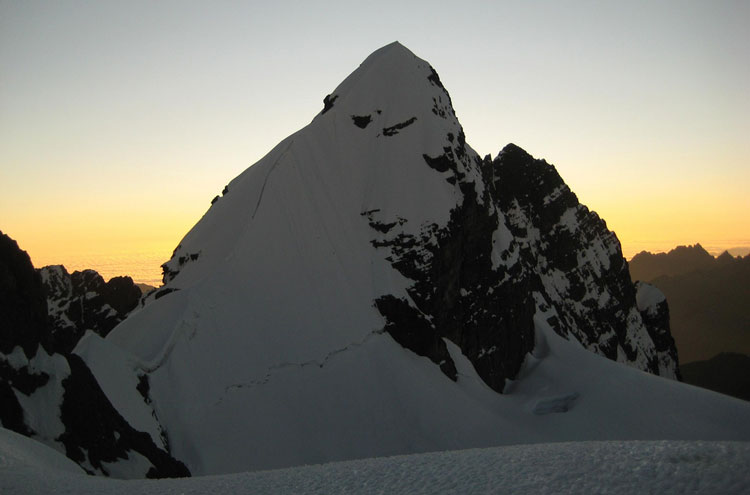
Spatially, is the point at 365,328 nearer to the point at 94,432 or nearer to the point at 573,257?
the point at 94,432

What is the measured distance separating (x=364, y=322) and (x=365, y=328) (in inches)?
21.3

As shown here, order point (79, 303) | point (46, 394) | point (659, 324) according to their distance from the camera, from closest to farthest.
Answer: point (46, 394) → point (79, 303) → point (659, 324)

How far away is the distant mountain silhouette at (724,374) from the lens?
143 meters

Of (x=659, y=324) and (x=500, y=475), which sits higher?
(x=500, y=475)

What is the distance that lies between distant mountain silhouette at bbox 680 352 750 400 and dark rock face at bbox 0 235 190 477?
503ft

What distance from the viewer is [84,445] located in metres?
18.3

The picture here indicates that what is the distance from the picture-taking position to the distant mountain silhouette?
143375 millimetres

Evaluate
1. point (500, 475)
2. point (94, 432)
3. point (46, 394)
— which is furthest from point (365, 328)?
point (500, 475)

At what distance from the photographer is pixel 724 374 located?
5910 inches

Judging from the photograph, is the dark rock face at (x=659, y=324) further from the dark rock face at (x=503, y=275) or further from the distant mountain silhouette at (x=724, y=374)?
the distant mountain silhouette at (x=724, y=374)

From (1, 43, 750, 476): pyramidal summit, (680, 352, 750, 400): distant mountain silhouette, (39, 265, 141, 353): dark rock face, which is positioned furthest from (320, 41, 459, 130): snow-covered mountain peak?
(680, 352, 750, 400): distant mountain silhouette

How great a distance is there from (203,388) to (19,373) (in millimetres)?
14880

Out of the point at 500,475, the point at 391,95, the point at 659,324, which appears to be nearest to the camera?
the point at 500,475

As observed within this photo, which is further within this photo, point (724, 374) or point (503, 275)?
point (724, 374)
